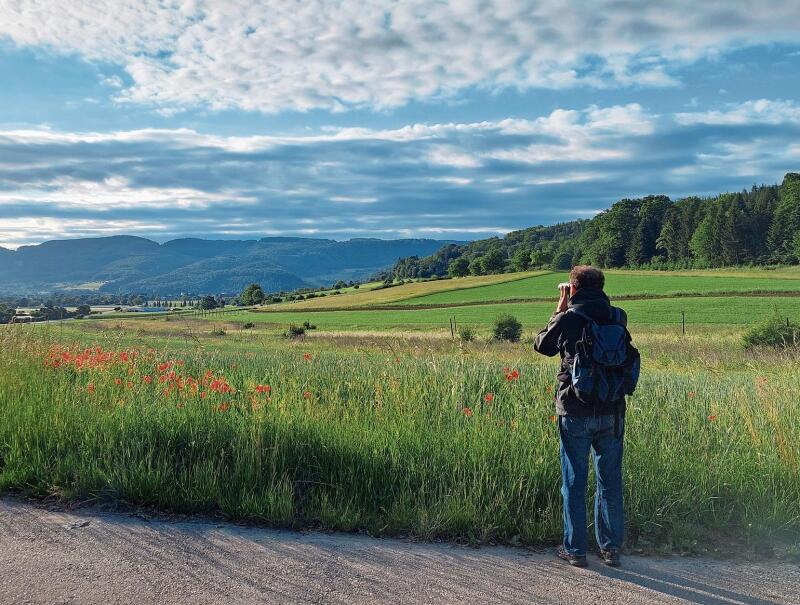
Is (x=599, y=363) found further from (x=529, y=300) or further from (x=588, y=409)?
(x=529, y=300)

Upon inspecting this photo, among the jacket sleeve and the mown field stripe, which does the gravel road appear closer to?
the jacket sleeve

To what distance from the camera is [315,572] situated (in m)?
3.96

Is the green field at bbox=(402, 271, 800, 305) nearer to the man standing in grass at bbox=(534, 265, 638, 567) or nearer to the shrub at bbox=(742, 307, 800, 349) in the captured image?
the shrub at bbox=(742, 307, 800, 349)

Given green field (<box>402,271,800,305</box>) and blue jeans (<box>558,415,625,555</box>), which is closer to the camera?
blue jeans (<box>558,415,625,555</box>)

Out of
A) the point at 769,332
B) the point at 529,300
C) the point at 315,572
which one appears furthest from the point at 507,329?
the point at 315,572

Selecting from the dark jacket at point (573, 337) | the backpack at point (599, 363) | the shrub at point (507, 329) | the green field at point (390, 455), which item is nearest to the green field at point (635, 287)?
the shrub at point (507, 329)

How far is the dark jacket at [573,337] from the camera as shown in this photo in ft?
14.0

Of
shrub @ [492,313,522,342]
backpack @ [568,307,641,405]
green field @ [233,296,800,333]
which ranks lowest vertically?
green field @ [233,296,800,333]

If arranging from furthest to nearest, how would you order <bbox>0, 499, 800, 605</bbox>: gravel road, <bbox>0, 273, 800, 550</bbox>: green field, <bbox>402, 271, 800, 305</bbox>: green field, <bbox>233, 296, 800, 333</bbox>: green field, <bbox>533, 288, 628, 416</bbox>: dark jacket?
1. <bbox>402, 271, 800, 305</bbox>: green field
2. <bbox>233, 296, 800, 333</bbox>: green field
3. <bbox>0, 273, 800, 550</bbox>: green field
4. <bbox>533, 288, 628, 416</bbox>: dark jacket
5. <bbox>0, 499, 800, 605</bbox>: gravel road

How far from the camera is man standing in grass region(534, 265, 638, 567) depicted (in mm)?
4199

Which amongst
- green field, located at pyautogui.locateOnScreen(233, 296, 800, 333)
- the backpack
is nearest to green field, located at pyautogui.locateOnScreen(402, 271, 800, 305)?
green field, located at pyautogui.locateOnScreen(233, 296, 800, 333)

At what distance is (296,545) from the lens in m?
4.39

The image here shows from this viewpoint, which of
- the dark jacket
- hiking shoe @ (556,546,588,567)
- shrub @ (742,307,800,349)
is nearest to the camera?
hiking shoe @ (556,546,588,567)

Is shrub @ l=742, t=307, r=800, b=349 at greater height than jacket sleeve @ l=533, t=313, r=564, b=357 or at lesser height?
lesser
